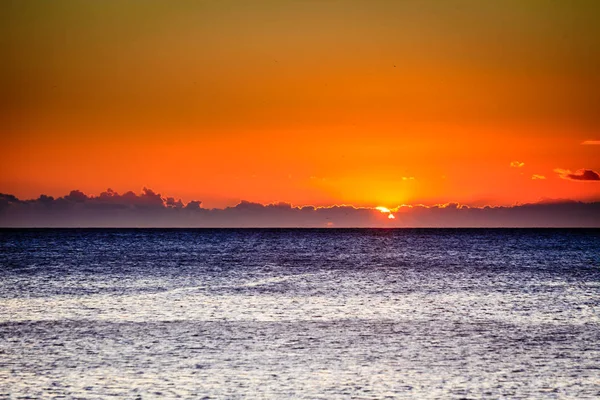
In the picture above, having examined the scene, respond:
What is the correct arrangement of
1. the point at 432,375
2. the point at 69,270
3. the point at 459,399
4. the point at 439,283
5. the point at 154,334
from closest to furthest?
the point at 459,399
the point at 432,375
the point at 154,334
the point at 439,283
the point at 69,270

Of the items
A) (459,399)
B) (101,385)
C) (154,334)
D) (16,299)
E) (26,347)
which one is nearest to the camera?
(459,399)

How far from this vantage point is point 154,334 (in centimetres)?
2828

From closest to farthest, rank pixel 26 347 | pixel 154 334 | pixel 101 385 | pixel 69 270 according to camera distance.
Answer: pixel 101 385
pixel 26 347
pixel 154 334
pixel 69 270

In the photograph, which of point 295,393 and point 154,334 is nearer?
point 295,393

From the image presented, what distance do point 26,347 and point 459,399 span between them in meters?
15.1

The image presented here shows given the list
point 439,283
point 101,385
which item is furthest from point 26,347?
point 439,283

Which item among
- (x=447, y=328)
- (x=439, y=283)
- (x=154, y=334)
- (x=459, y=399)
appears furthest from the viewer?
(x=439, y=283)

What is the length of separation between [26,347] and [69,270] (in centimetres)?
4162

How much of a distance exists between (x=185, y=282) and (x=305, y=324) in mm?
24334

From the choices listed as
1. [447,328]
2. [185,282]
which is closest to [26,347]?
[447,328]

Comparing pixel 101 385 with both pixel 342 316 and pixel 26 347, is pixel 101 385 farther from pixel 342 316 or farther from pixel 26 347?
pixel 342 316

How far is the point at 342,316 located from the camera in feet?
110

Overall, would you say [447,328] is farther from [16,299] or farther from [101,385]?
[16,299]

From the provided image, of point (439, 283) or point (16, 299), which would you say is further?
point (439, 283)
